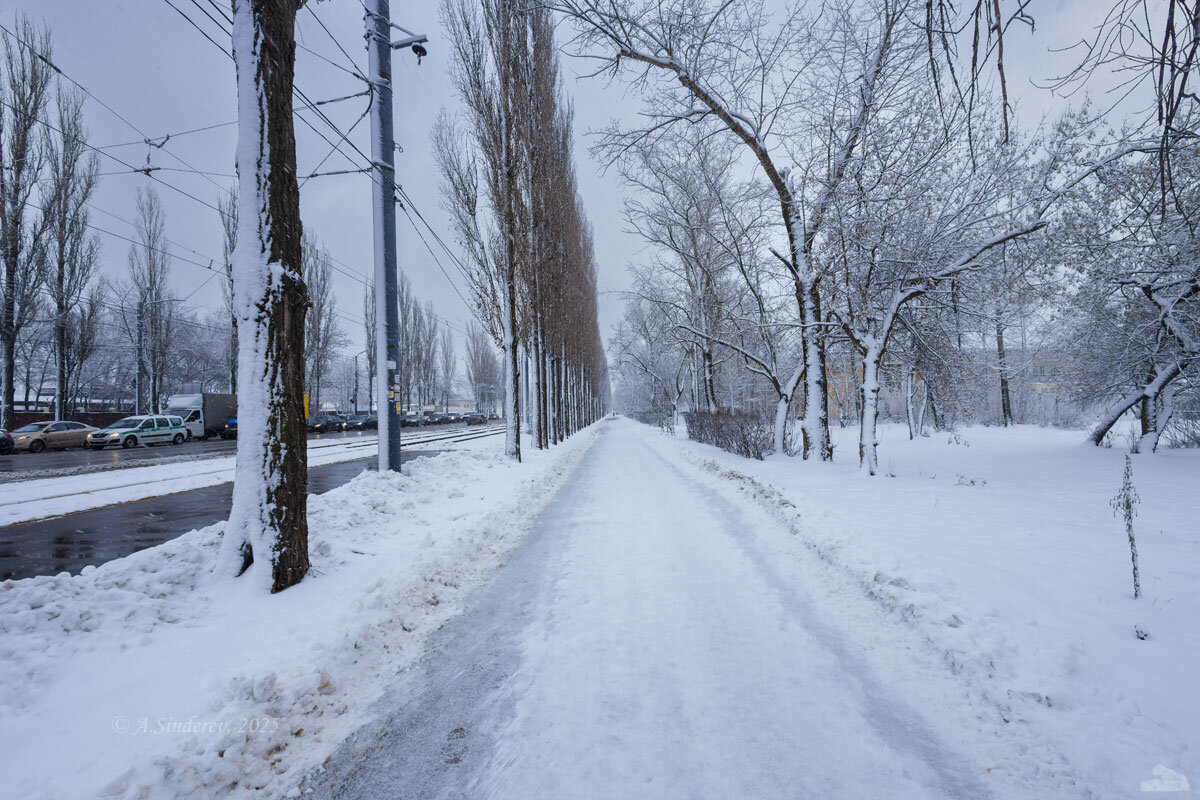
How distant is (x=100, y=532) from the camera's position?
585 cm

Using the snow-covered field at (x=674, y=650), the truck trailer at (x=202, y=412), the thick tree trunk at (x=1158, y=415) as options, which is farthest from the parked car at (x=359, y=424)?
the thick tree trunk at (x=1158, y=415)

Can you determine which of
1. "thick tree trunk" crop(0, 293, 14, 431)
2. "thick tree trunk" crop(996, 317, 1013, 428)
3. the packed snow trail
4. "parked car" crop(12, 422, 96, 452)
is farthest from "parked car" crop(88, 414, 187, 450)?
"thick tree trunk" crop(996, 317, 1013, 428)

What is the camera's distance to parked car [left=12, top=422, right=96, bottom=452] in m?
20.0

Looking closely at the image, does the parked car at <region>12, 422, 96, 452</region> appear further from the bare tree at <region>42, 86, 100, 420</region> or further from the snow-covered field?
the snow-covered field

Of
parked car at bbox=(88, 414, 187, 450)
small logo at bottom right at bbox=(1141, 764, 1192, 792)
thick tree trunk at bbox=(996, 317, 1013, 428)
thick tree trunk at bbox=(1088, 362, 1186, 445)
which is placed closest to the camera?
small logo at bottom right at bbox=(1141, 764, 1192, 792)

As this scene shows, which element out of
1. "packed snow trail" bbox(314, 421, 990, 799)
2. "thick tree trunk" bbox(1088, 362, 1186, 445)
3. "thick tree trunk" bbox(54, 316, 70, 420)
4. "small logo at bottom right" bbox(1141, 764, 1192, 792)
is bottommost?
"packed snow trail" bbox(314, 421, 990, 799)

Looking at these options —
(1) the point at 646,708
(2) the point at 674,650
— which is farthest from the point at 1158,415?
(1) the point at 646,708

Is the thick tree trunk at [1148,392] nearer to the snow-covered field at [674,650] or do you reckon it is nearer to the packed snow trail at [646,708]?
the snow-covered field at [674,650]

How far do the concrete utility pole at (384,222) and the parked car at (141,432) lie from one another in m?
22.2

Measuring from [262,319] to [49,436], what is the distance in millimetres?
27707

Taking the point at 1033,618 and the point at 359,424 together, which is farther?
the point at 359,424

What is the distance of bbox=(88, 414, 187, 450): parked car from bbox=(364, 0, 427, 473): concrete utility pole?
2219cm

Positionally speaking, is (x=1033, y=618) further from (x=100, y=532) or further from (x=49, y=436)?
(x=49, y=436)

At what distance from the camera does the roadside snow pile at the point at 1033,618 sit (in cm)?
198
